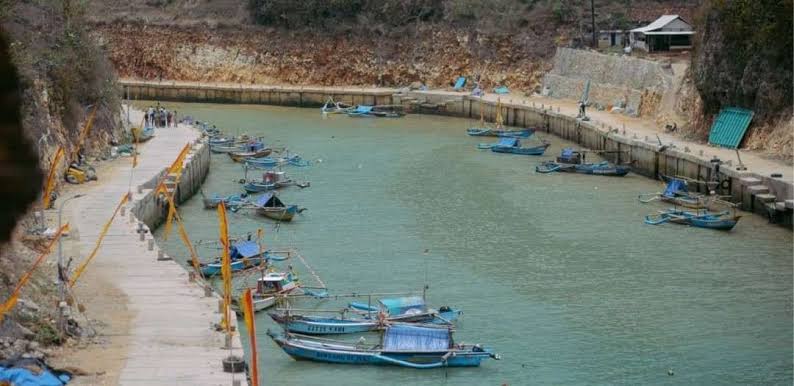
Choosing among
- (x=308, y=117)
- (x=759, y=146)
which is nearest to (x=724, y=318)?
(x=759, y=146)

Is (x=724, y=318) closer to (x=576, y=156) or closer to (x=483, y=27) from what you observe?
(x=576, y=156)

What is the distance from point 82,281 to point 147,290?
170 centimetres

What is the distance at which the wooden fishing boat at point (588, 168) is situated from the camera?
55125 mm

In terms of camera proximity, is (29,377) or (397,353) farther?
(397,353)

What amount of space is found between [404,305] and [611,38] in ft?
191

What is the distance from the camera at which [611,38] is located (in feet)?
278

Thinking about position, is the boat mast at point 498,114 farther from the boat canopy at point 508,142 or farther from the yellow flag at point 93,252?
the yellow flag at point 93,252

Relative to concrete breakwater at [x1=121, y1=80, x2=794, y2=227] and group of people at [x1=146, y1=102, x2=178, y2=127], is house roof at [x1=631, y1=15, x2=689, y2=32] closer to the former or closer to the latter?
concrete breakwater at [x1=121, y1=80, x2=794, y2=227]

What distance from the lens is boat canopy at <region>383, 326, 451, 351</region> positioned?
2650cm

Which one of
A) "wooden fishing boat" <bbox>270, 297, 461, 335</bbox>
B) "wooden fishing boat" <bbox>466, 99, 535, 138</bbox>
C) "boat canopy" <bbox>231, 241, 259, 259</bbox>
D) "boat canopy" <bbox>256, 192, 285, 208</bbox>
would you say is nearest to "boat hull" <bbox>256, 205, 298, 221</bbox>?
"boat canopy" <bbox>256, 192, 285, 208</bbox>

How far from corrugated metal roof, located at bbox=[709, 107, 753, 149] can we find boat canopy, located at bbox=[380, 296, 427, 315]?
2857cm

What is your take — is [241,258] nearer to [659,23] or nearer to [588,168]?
[588,168]

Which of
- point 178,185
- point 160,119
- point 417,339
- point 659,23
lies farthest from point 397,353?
point 659,23

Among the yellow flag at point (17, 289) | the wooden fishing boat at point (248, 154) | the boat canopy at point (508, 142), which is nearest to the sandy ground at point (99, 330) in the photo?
the yellow flag at point (17, 289)
